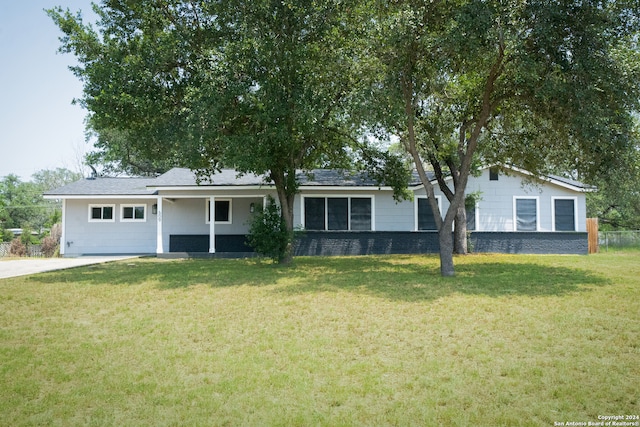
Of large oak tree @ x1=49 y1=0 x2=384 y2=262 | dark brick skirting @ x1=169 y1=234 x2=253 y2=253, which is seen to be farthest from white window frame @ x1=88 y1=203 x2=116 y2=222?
large oak tree @ x1=49 y1=0 x2=384 y2=262

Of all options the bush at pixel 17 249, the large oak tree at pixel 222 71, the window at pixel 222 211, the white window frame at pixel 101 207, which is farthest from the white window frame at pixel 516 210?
the bush at pixel 17 249

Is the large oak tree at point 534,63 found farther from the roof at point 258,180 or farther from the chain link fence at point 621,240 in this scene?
the chain link fence at point 621,240

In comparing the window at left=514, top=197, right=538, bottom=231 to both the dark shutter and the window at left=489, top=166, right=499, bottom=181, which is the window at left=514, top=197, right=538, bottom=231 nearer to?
the dark shutter

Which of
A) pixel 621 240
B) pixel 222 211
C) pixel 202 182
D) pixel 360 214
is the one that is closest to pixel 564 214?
pixel 621 240

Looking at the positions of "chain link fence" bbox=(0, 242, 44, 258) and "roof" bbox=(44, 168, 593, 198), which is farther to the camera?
"chain link fence" bbox=(0, 242, 44, 258)

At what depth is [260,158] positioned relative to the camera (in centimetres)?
1210

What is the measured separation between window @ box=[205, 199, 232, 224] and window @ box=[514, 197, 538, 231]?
12202 mm

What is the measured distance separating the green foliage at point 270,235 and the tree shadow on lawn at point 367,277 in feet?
1.64

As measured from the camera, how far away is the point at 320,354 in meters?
5.11

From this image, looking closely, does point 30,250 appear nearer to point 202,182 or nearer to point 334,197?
point 202,182

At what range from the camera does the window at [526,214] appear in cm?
1941

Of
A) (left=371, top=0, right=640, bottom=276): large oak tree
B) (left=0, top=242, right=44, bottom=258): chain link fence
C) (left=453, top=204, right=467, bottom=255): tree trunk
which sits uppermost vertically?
(left=371, top=0, right=640, bottom=276): large oak tree

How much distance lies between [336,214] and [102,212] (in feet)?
35.0

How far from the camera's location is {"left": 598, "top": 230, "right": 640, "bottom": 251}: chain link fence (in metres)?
23.0
